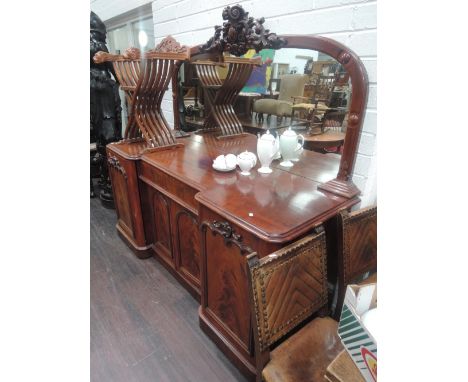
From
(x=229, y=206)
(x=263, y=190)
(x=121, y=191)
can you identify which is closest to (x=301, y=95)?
(x=263, y=190)

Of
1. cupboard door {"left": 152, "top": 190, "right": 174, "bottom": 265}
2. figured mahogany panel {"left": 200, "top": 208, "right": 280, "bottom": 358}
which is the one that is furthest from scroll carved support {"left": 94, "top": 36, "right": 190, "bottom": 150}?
figured mahogany panel {"left": 200, "top": 208, "right": 280, "bottom": 358}

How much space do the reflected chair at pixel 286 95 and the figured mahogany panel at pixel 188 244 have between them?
734 millimetres

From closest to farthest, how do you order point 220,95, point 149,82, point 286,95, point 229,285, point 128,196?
1. point 229,285
2. point 286,95
3. point 149,82
4. point 128,196
5. point 220,95

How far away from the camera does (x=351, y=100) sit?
3.53ft

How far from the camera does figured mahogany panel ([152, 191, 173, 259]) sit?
1.66 meters

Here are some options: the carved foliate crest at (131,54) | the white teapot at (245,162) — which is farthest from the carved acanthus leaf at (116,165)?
the white teapot at (245,162)

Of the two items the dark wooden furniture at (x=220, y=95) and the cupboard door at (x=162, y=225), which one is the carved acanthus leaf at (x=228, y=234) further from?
the dark wooden furniture at (x=220, y=95)

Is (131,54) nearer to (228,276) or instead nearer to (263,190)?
(263,190)

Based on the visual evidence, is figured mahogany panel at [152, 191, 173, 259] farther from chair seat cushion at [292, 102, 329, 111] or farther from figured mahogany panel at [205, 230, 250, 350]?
chair seat cushion at [292, 102, 329, 111]

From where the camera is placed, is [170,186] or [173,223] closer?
[170,186]

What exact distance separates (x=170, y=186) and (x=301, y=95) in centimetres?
82

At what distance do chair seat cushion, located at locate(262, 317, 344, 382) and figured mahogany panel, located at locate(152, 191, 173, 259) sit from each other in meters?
0.97
